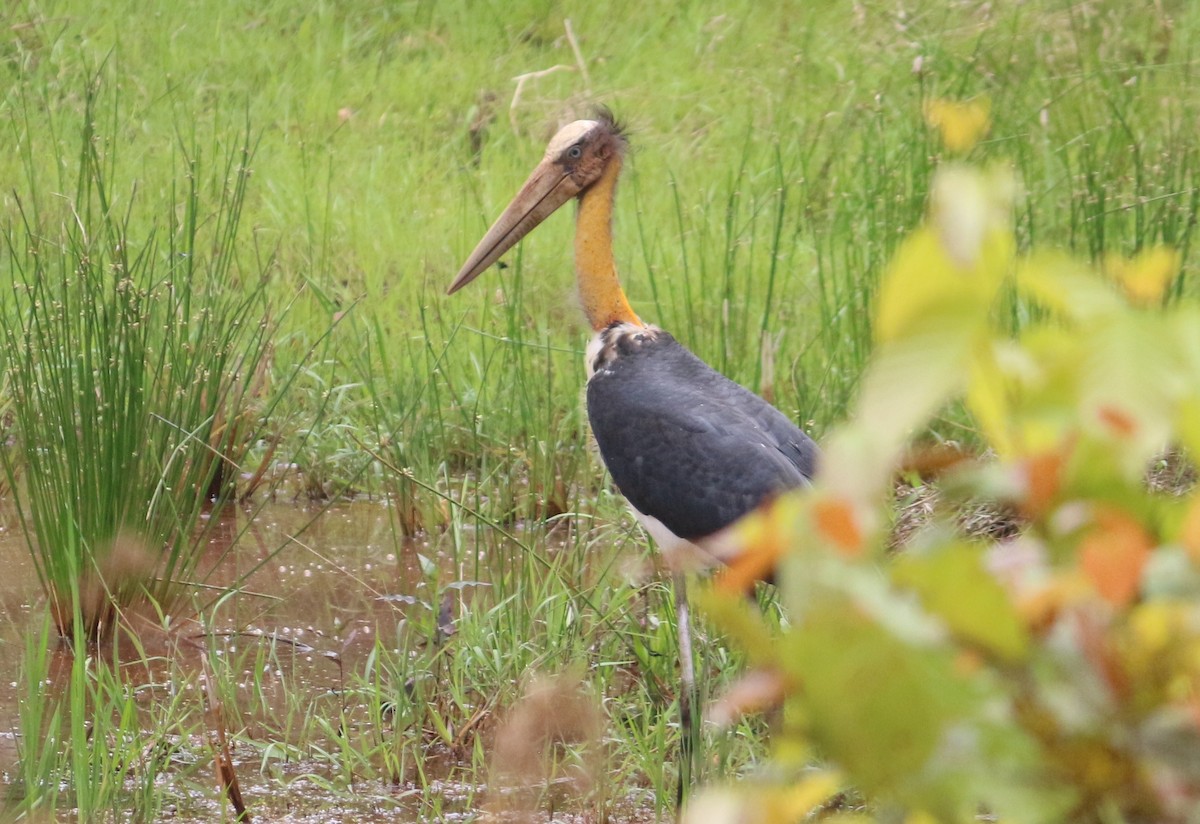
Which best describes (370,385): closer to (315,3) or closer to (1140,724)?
(1140,724)

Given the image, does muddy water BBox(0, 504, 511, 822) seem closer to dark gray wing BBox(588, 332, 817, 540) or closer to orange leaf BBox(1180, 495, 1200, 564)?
Result: dark gray wing BBox(588, 332, 817, 540)

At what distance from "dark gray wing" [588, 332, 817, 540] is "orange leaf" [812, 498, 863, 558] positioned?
7.95 ft

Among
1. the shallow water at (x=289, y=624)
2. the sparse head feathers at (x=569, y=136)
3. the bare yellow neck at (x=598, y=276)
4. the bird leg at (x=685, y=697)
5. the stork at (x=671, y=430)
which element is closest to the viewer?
the bird leg at (x=685, y=697)

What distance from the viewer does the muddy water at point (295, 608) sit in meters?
2.87

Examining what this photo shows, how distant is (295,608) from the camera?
3789 millimetres

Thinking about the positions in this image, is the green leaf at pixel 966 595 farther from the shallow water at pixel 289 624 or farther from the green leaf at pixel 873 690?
the shallow water at pixel 289 624

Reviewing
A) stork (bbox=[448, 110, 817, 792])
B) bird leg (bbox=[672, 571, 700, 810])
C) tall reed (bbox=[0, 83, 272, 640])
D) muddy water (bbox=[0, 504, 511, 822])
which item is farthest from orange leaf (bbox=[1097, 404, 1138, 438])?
tall reed (bbox=[0, 83, 272, 640])

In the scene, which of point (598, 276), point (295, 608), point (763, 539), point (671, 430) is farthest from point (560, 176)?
point (763, 539)

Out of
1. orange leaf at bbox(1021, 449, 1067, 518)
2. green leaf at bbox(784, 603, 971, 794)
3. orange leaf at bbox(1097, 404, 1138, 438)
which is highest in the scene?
orange leaf at bbox(1097, 404, 1138, 438)

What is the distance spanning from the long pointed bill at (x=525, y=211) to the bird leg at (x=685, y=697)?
975 mm

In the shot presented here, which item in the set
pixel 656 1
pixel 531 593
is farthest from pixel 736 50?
pixel 531 593

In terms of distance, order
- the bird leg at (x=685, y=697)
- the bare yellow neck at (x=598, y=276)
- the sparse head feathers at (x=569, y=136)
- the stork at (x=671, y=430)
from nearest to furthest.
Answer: the bird leg at (x=685, y=697), the stork at (x=671, y=430), the bare yellow neck at (x=598, y=276), the sparse head feathers at (x=569, y=136)

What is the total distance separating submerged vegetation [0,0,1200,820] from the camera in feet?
9.70

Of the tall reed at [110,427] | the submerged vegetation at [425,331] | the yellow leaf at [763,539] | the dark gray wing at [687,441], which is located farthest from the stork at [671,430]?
the yellow leaf at [763,539]
